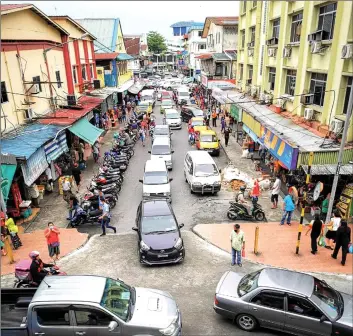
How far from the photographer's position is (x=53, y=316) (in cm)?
659

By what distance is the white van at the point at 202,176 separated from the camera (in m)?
16.3

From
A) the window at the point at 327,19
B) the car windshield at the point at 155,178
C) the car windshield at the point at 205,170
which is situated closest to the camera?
the window at the point at 327,19

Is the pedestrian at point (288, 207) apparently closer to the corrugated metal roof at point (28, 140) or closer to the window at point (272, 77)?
the corrugated metal roof at point (28, 140)

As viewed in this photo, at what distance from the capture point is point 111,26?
133ft

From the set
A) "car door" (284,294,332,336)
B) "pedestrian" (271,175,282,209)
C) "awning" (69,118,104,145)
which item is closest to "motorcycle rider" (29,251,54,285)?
"car door" (284,294,332,336)

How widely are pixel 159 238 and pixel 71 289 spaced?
13.8ft

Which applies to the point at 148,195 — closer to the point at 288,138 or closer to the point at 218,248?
the point at 218,248

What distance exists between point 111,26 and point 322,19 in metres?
32.4

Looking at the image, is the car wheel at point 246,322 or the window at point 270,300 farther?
the car wheel at point 246,322

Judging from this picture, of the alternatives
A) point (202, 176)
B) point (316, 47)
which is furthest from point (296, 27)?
point (202, 176)

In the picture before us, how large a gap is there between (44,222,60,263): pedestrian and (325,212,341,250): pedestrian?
9.32 metres

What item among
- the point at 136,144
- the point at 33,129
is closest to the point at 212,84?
the point at 136,144

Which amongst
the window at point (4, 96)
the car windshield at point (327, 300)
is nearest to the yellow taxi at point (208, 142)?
the window at point (4, 96)

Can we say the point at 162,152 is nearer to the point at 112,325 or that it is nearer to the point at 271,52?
the point at 271,52
